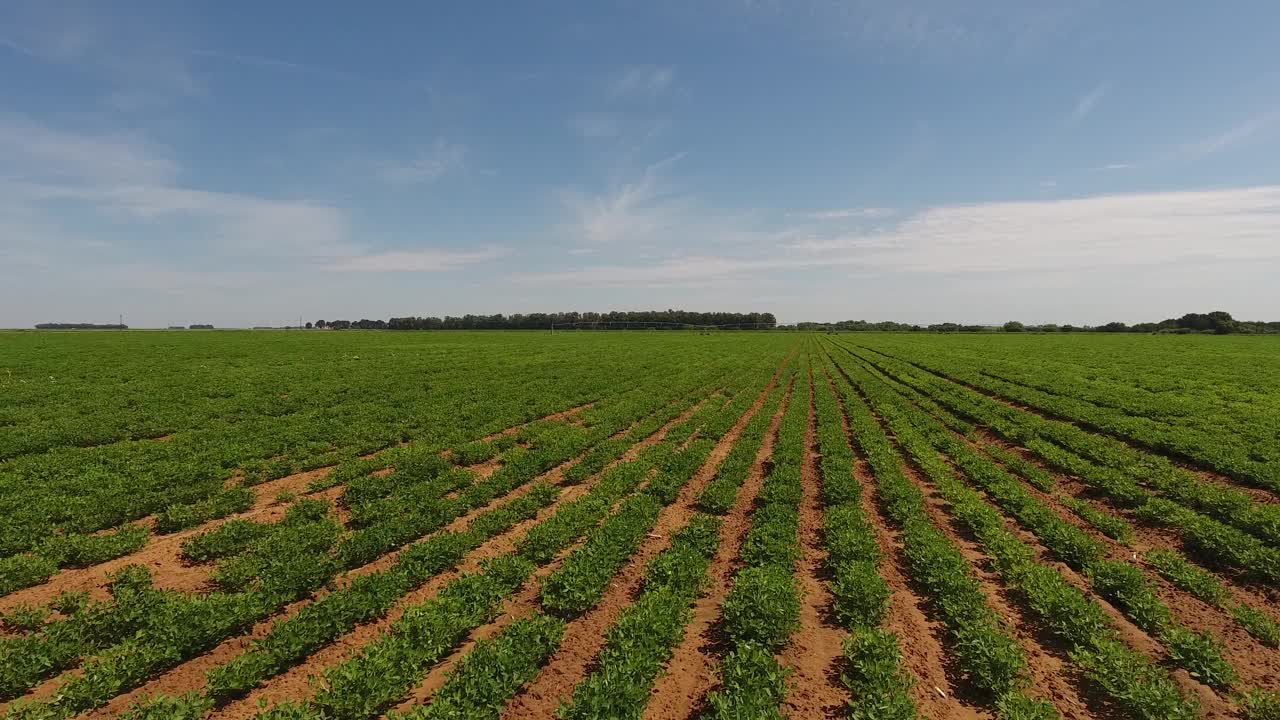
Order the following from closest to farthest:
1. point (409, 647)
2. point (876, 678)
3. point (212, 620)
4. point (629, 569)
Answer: point (876, 678)
point (409, 647)
point (212, 620)
point (629, 569)

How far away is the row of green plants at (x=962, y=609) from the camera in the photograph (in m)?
6.00

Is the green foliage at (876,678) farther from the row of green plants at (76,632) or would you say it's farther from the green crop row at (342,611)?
the row of green plants at (76,632)

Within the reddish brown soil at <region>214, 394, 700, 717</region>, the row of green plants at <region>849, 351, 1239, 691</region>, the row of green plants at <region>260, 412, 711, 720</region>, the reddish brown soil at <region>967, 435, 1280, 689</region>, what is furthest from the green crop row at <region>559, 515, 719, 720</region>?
the reddish brown soil at <region>967, 435, 1280, 689</region>

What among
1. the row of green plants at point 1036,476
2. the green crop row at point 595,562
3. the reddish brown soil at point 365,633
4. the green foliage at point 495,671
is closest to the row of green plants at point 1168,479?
the row of green plants at point 1036,476

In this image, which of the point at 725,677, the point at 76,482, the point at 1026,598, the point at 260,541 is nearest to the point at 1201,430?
the point at 1026,598

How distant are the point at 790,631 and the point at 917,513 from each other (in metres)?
5.74

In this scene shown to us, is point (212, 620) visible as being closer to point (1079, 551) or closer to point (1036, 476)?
point (1079, 551)

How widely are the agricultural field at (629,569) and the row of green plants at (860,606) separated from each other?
0.05m

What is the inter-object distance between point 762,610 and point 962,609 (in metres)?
3.05

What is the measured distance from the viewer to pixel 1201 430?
17.9m

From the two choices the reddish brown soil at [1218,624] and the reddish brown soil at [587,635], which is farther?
the reddish brown soil at [1218,624]

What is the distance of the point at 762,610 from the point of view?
7176 millimetres

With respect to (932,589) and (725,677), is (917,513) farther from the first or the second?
(725,677)

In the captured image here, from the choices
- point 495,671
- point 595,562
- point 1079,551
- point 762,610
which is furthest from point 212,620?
point 1079,551
